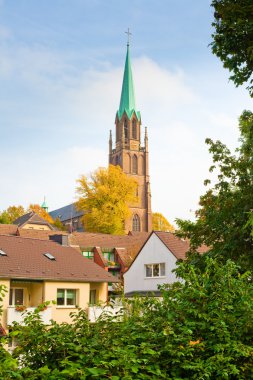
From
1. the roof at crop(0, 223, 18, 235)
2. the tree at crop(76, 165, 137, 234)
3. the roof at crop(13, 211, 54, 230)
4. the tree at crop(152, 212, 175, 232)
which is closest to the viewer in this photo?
the roof at crop(0, 223, 18, 235)

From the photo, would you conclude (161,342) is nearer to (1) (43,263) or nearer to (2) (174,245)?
(1) (43,263)

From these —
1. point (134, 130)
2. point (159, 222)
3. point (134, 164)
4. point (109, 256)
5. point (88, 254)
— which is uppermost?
point (134, 130)

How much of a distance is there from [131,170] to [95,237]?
56.1 meters

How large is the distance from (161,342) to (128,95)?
123 meters

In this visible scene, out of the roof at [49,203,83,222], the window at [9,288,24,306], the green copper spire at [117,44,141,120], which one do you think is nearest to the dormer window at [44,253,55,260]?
the window at [9,288,24,306]

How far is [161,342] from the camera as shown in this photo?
583 cm

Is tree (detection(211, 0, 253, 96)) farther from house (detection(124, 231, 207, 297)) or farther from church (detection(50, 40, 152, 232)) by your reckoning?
church (detection(50, 40, 152, 232))

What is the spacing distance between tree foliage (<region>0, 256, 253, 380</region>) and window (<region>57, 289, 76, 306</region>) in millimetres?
27032

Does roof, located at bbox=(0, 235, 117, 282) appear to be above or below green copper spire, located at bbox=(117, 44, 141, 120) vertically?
below

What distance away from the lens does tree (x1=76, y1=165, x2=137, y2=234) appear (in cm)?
7781

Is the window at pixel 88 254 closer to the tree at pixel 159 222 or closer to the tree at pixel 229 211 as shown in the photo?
the tree at pixel 229 211

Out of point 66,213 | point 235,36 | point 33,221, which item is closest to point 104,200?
point 33,221

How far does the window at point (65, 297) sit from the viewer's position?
108 feet

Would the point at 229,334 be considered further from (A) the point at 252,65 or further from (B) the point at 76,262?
(B) the point at 76,262
